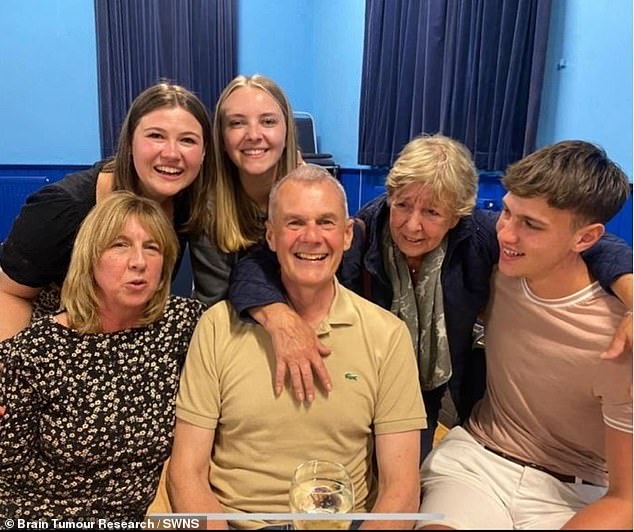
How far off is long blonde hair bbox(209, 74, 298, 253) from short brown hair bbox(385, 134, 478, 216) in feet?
1.59

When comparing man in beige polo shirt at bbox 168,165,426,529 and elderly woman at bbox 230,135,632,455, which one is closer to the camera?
man in beige polo shirt at bbox 168,165,426,529

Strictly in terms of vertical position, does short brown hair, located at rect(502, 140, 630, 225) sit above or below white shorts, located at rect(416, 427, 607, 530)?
above

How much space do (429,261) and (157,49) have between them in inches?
156

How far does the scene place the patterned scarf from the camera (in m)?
1.59

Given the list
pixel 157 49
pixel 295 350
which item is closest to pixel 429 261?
pixel 295 350

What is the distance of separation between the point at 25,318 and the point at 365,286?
94cm

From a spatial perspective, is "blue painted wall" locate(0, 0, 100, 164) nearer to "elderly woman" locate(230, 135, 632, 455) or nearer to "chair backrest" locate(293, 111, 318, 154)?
"chair backrest" locate(293, 111, 318, 154)

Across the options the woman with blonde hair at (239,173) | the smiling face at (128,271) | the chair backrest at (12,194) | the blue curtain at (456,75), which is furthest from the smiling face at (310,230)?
the chair backrest at (12,194)

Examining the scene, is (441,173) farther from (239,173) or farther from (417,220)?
(239,173)

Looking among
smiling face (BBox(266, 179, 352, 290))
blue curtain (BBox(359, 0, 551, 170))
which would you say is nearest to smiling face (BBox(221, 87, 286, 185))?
smiling face (BBox(266, 179, 352, 290))

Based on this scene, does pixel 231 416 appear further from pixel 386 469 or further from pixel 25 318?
pixel 25 318

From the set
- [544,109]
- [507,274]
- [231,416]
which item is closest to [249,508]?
[231,416]

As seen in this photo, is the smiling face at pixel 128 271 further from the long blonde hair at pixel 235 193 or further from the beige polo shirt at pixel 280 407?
the long blonde hair at pixel 235 193

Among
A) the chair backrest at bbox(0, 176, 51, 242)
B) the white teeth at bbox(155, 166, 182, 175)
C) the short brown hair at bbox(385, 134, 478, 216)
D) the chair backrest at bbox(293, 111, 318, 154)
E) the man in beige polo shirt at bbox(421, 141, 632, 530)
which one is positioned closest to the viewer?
the man in beige polo shirt at bbox(421, 141, 632, 530)
